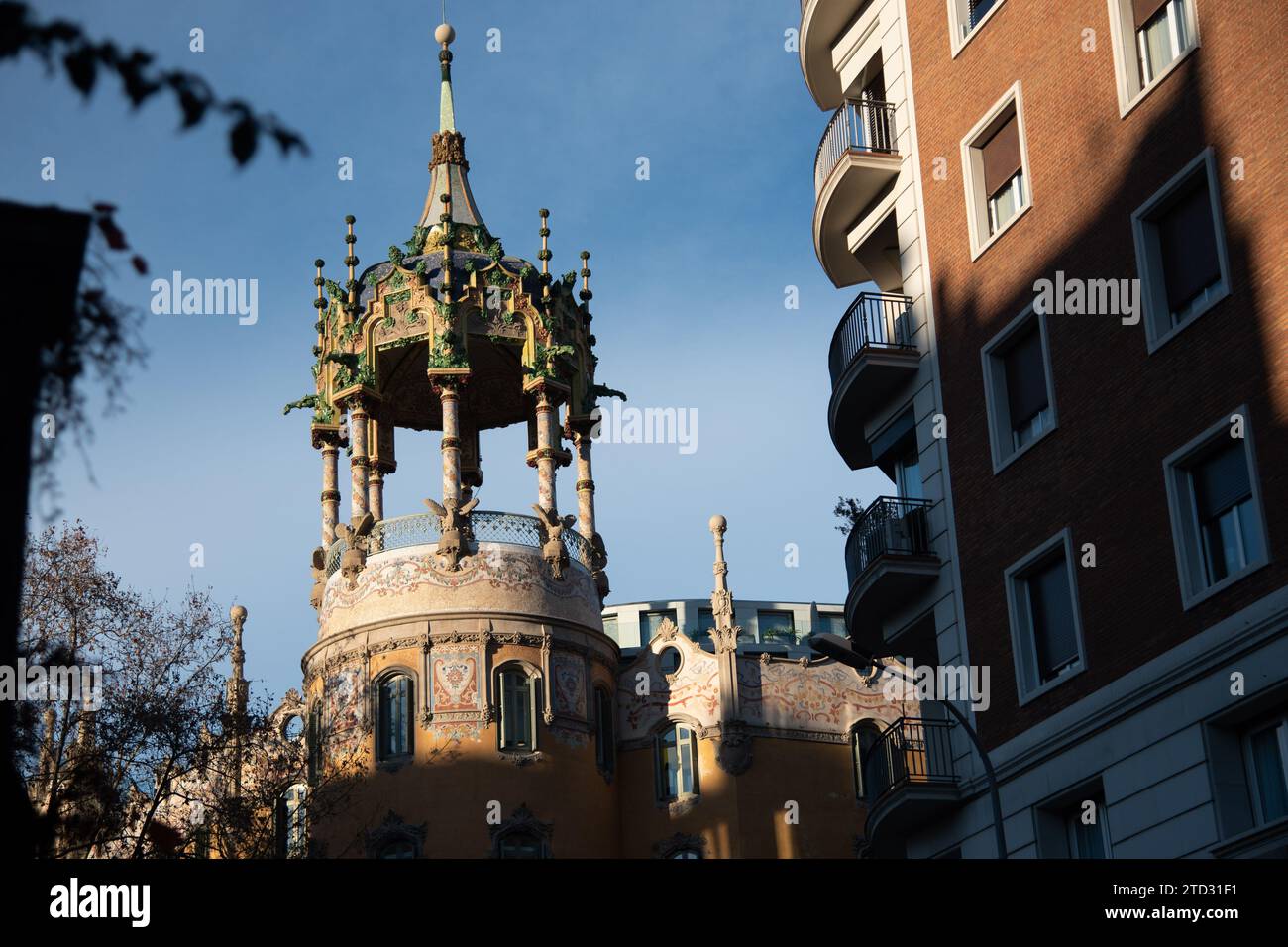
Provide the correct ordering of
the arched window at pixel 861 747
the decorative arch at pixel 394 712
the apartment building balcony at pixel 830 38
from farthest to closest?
the arched window at pixel 861 747
the decorative arch at pixel 394 712
the apartment building balcony at pixel 830 38

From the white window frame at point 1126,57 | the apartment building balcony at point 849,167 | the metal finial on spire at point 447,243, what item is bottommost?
the white window frame at point 1126,57

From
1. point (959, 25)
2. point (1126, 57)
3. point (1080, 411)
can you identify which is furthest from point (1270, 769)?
point (959, 25)

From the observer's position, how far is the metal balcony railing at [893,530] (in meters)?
27.9

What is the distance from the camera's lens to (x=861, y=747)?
4772cm

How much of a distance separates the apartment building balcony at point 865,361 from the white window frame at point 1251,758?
9190mm

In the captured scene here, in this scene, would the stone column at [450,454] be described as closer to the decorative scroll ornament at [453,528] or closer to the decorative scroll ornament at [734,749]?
the decorative scroll ornament at [453,528]

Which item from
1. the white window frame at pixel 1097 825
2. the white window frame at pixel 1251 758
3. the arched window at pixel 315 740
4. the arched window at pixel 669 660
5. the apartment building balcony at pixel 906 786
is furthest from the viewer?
the arched window at pixel 669 660

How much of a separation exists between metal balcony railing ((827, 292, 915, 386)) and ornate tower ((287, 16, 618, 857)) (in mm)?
16706

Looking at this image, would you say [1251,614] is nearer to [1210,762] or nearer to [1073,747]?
[1210,762]

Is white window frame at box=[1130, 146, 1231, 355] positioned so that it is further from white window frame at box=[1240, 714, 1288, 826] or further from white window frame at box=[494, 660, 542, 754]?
white window frame at box=[494, 660, 542, 754]

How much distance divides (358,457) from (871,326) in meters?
21.6

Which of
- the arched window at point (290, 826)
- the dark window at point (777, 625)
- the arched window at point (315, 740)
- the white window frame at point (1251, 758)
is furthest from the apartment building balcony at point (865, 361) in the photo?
the dark window at point (777, 625)

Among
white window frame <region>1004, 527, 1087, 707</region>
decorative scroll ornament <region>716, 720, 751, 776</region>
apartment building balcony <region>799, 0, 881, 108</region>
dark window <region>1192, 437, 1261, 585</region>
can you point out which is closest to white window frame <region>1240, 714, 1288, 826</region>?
dark window <region>1192, 437, 1261, 585</region>

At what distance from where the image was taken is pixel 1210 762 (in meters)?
21.2
